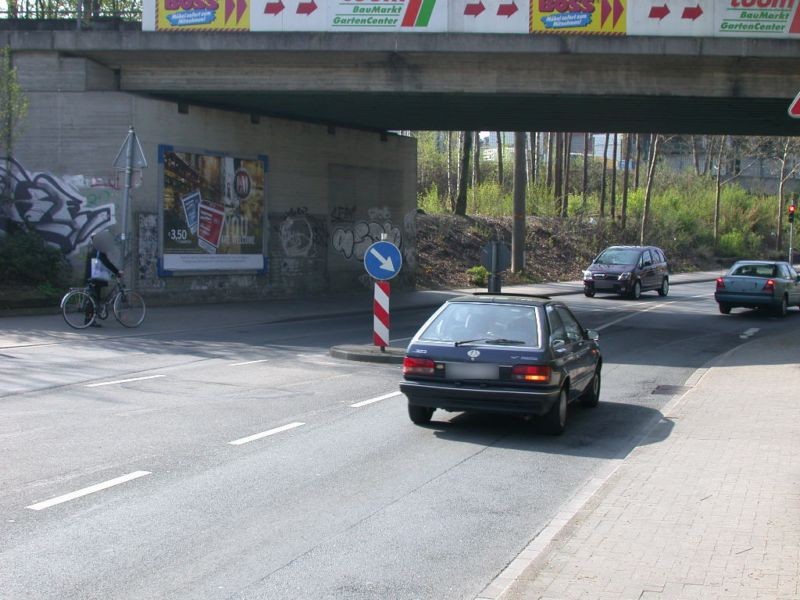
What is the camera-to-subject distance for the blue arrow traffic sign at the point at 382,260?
620 inches

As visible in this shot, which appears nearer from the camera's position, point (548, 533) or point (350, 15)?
point (548, 533)

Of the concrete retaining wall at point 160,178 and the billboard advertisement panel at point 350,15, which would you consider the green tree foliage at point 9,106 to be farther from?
the billboard advertisement panel at point 350,15

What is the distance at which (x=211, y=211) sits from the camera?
2491cm

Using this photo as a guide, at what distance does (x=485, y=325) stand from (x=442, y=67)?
44.4 ft

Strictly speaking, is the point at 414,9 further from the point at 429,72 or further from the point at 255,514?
the point at 255,514

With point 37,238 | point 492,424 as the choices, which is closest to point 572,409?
point 492,424

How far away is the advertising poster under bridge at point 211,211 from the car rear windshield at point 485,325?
14.6m

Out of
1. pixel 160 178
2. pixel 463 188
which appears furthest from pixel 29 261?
pixel 463 188

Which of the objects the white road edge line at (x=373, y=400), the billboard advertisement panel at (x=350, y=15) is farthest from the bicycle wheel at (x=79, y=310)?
the white road edge line at (x=373, y=400)

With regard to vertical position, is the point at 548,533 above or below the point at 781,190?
below

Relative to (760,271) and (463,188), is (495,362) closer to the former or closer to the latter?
(760,271)

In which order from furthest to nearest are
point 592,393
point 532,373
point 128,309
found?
1. point 128,309
2. point 592,393
3. point 532,373

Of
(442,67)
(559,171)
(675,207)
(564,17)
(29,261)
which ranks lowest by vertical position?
(29,261)

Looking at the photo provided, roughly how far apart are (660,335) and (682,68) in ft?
19.6
